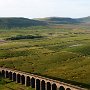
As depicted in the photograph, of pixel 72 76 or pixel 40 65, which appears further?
pixel 40 65

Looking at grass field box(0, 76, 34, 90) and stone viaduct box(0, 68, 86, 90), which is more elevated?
stone viaduct box(0, 68, 86, 90)

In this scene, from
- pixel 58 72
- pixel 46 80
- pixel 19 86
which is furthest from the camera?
pixel 58 72

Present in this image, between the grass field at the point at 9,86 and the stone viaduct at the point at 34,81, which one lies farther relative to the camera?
the grass field at the point at 9,86

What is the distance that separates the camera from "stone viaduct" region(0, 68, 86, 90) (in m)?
83.3

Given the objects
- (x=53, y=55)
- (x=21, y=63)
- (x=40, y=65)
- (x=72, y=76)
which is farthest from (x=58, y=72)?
(x=53, y=55)

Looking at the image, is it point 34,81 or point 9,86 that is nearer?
point 34,81

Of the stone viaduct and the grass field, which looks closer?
the stone viaduct

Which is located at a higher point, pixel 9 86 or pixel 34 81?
pixel 34 81

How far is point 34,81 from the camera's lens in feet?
317

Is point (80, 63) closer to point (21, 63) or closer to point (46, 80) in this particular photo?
point (21, 63)

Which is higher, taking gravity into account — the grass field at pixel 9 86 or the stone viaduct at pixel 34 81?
the stone viaduct at pixel 34 81

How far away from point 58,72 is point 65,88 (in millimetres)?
29805

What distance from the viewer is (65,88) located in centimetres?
8056

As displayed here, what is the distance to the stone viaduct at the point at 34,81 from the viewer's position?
273 ft
